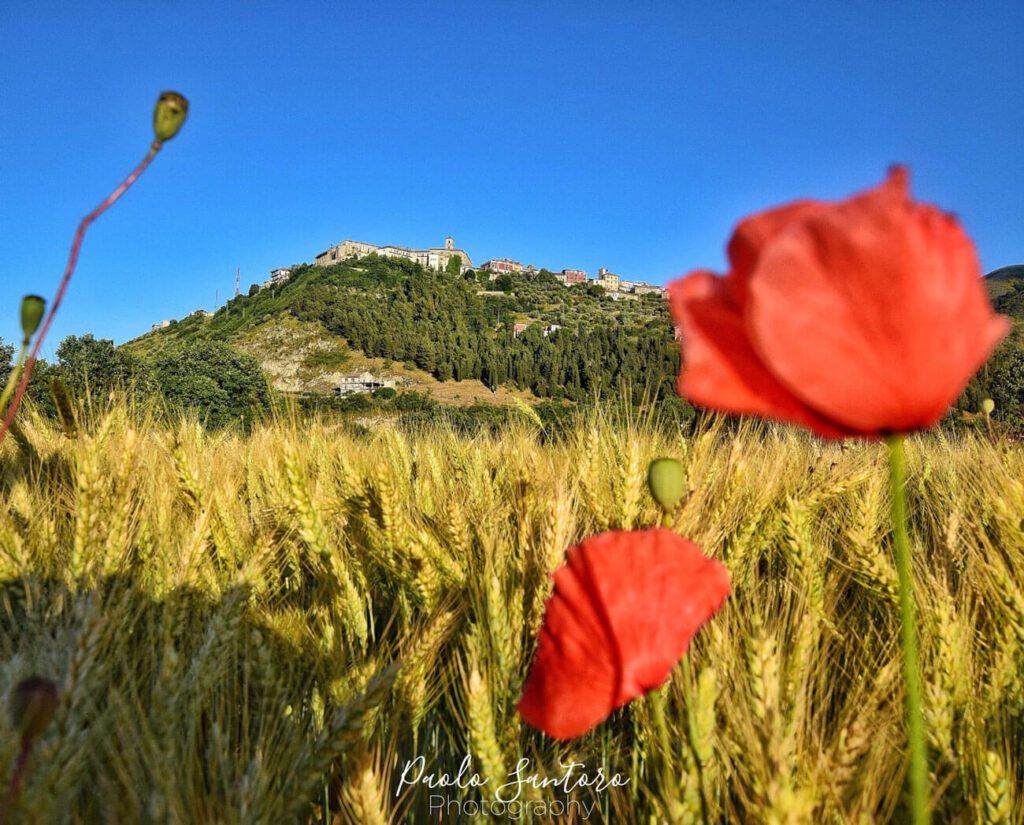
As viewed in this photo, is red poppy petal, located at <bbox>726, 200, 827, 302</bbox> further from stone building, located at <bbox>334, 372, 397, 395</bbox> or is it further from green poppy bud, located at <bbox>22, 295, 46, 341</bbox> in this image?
stone building, located at <bbox>334, 372, 397, 395</bbox>

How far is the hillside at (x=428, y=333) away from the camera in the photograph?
50.0 meters

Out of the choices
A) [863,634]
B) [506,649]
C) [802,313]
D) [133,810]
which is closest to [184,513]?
[506,649]

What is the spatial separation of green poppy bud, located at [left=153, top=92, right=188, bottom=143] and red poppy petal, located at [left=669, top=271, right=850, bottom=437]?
39cm

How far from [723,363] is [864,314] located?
76 millimetres

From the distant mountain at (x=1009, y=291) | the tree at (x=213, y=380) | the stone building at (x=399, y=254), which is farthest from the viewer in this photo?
the stone building at (x=399, y=254)

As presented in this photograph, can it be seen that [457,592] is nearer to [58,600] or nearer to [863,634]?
[58,600]

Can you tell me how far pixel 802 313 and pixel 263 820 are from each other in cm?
67

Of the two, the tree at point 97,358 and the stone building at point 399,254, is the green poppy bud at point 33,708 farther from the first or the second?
the stone building at point 399,254

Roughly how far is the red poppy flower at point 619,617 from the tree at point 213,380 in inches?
728

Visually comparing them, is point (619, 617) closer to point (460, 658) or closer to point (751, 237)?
point (751, 237)

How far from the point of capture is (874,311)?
0.36 m

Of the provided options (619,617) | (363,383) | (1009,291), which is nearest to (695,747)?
(619,617)

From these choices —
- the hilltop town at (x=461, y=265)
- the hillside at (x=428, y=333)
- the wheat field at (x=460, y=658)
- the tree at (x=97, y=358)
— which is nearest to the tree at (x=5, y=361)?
the tree at (x=97, y=358)

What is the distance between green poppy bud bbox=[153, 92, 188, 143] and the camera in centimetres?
50
